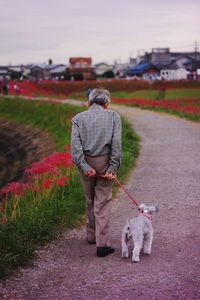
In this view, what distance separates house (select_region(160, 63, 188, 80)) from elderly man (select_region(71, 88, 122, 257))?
96.8 m

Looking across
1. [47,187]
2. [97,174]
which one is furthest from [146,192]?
[97,174]

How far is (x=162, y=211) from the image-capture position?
366 inches

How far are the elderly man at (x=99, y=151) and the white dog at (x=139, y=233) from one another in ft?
1.14

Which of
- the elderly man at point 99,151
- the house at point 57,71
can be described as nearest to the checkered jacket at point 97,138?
the elderly man at point 99,151

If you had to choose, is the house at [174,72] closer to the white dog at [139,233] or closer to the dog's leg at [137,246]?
the white dog at [139,233]

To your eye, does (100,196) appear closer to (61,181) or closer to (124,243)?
(124,243)

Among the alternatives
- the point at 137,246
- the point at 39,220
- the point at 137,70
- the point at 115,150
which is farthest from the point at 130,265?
the point at 137,70

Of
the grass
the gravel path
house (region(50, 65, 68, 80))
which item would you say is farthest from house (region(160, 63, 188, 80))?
the gravel path

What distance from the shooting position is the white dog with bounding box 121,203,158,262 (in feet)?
21.5

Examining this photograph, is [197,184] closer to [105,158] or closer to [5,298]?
[105,158]

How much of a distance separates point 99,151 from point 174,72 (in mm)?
98364

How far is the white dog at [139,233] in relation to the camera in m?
6.54

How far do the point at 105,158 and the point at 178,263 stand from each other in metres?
1.48

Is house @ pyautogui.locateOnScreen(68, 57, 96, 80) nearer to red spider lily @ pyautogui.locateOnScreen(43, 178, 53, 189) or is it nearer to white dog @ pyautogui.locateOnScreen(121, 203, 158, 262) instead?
red spider lily @ pyautogui.locateOnScreen(43, 178, 53, 189)
